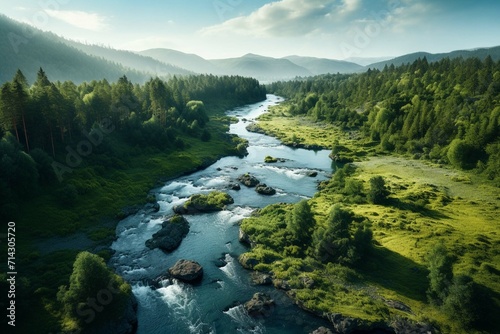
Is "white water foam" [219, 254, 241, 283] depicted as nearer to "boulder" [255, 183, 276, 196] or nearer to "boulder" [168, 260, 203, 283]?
"boulder" [168, 260, 203, 283]

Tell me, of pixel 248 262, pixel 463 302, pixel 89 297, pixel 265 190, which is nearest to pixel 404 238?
pixel 463 302

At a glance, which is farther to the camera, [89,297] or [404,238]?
[404,238]

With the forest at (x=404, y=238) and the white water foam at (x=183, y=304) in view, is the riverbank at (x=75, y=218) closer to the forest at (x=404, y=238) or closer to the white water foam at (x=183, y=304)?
the white water foam at (x=183, y=304)

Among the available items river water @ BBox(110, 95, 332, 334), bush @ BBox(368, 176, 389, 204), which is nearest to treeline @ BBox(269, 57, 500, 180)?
bush @ BBox(368, 176, 389, 204)

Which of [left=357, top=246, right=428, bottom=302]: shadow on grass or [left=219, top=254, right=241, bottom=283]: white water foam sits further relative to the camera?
[left=219, top=254, right=241, bottom=283]: white water foam

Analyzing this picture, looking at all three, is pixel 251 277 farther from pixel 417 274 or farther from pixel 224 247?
pixel 417 274

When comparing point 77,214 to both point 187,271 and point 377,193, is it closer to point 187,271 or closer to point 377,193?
point 187,271

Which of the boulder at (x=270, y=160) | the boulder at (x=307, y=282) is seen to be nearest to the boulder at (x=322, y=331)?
the boulder at (x=307, y=282)
